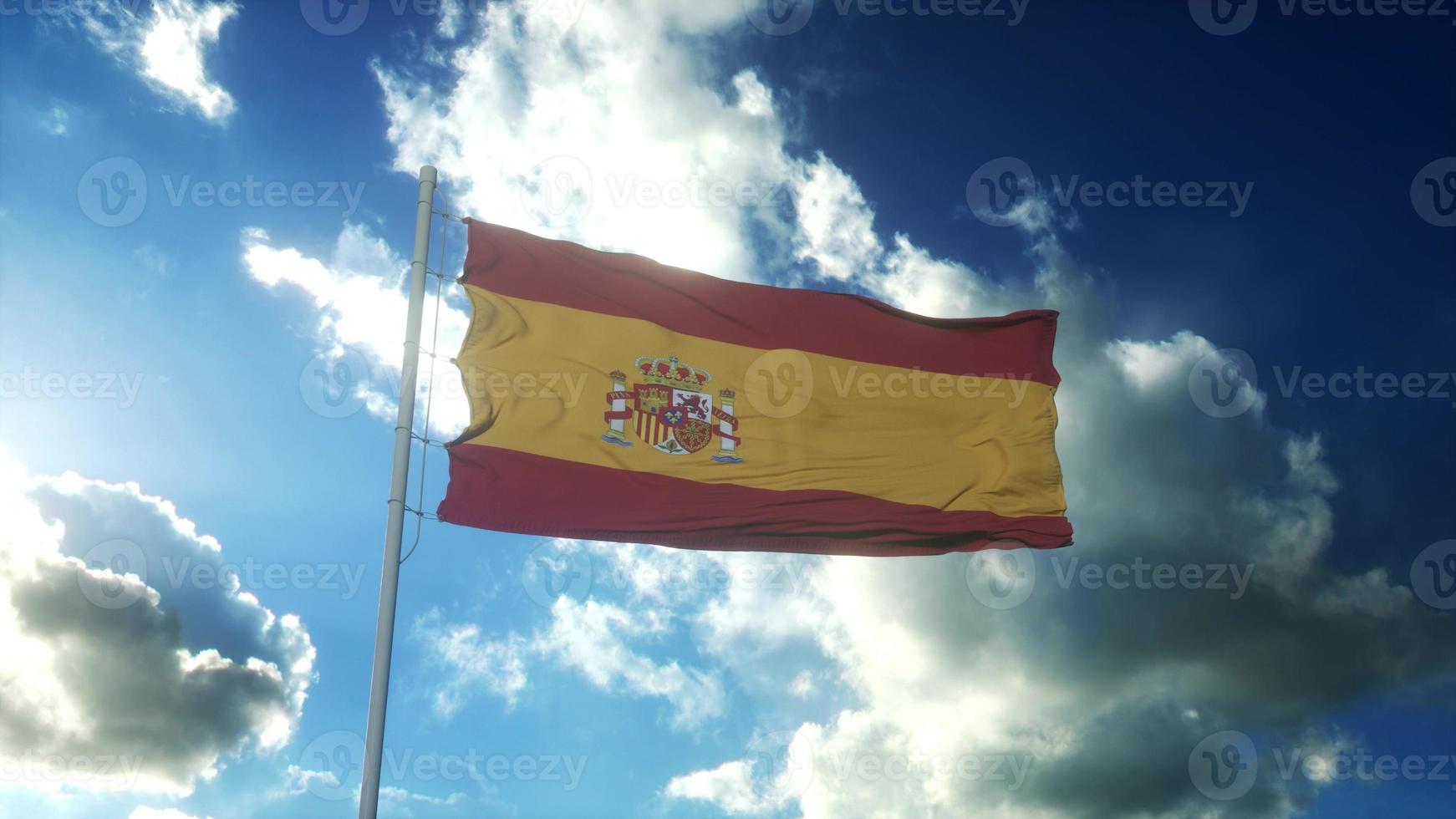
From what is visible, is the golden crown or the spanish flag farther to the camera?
the golden crown

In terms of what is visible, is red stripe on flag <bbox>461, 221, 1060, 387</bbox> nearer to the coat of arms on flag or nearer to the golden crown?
the golden crown

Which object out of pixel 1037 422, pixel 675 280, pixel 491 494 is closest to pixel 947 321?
pixel 1037 422

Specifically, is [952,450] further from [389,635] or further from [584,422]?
[389,635]

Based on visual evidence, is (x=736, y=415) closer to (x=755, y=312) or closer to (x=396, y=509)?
(x=755, y=312)

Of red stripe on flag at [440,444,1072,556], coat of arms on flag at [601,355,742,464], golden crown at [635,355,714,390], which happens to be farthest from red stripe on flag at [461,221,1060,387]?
red stripe on flag at [440,444,1072,556]

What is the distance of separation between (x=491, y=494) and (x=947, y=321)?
8571 mm

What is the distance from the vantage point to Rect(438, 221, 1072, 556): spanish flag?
15.3m

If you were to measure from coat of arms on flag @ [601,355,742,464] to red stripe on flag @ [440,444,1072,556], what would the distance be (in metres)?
0.53

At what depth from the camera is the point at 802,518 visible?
55.0 ft

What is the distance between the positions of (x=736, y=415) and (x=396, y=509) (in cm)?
544

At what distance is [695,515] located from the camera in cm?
1591

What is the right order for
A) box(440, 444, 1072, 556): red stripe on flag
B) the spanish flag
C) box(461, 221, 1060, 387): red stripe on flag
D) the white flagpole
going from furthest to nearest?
box(461, 221, 1060, 387): red stripe on flag → the spanish flag → box(440, 444, 1072, 556): red stripe on flag → the white flagpole

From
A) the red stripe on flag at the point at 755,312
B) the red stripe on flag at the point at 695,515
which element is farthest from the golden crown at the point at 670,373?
the red stripe on flag at the point at 695,515

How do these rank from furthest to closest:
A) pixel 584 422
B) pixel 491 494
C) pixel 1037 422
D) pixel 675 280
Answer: pixel 1037 422
pixel 675 280
pixel 584 422
pixel 491 494
